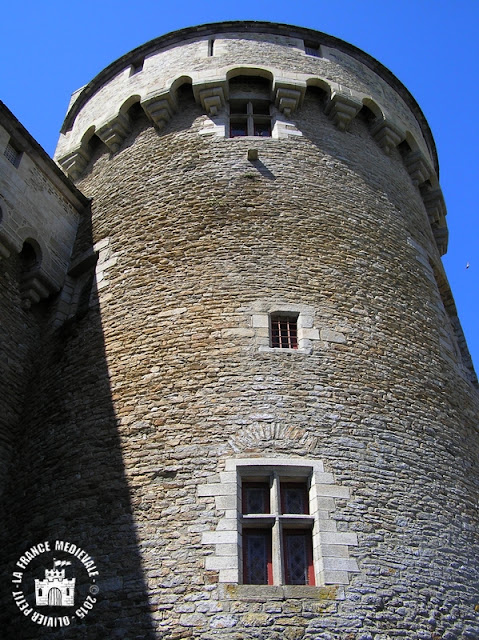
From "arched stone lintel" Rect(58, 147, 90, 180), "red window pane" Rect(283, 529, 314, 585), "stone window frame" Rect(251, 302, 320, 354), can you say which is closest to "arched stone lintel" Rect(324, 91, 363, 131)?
"arched stone lintel" Rect(58, 147, 90, 180)

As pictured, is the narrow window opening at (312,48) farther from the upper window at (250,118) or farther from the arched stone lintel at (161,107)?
the arched stone lintel at (161,107)

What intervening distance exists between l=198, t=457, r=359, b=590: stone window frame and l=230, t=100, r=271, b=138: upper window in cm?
670

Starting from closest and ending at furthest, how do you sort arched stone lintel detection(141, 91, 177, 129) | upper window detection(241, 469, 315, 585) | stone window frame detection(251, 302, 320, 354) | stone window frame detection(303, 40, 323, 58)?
upper window detection(241, 469, 315, 585), stone window frame detection(251, 302, 320, 354), arched stone lintel detection(141, 91, 177, 129), stone window frame detection(303, 40, 323, 58)

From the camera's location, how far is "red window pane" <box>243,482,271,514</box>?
7199 millimetres

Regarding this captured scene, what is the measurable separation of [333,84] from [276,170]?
10.2 feet

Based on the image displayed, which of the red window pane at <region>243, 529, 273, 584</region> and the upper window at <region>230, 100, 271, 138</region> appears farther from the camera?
the upper window at <region>230, 100, 271, 138</region>

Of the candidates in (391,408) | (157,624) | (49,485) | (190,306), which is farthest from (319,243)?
(157,624)

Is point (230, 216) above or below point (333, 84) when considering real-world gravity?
below

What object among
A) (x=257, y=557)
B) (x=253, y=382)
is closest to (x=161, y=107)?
(x=253, y=382)

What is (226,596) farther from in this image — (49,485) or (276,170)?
(276,170)

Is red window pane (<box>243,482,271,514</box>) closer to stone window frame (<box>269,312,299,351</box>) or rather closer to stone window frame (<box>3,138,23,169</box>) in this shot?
stone window frame (<box>269,312,299,351</box>)

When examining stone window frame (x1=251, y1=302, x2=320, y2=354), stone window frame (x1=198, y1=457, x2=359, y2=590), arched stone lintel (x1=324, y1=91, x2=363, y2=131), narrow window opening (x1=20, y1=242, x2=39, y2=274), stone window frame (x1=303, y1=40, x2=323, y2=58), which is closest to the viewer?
stone window frame (x1=198, y1=457, x2=359, y2=590)

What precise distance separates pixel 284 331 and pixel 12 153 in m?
6.09

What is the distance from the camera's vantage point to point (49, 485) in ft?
26.2
